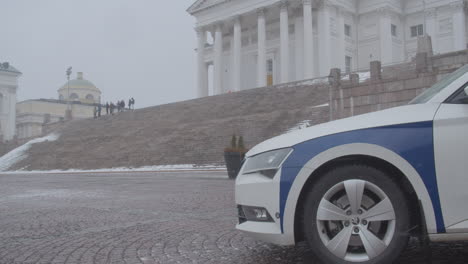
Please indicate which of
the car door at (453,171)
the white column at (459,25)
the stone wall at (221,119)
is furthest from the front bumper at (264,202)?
the white column at (459,25)

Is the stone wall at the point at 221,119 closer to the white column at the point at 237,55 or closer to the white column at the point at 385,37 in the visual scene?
the white column at the point at 237,55

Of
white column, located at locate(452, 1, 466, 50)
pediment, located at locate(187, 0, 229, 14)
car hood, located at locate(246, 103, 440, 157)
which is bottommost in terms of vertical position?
car hood, located at locate(246, 103, 440, 157)

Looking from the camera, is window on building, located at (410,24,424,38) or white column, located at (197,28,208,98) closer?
window on building, located at (410,24,424,38)

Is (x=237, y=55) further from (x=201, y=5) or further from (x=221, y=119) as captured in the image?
(x=221, y=119)

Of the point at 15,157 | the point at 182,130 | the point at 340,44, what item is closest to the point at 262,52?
the point at 340,44

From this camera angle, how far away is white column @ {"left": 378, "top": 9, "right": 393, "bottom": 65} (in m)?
51.9

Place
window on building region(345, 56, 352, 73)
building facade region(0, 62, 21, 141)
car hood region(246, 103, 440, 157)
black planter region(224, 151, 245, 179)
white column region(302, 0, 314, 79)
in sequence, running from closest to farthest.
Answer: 1. car hood region(246, 103, 440, 157)
2. black planter region(224, 151, 245, 179)
3. white column region(302, 0, 314, 79)
4. window on building region(345, 56, 352, 73)
5. building facade region(0, 62, 21, 141)

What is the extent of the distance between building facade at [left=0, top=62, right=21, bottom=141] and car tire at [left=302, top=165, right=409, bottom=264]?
331 ft

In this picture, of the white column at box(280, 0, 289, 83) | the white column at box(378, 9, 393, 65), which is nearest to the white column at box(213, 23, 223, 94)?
the white column at box(280, 0, 289, 83)

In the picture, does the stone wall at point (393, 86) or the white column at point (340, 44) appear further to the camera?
the white column at point (340, 44)

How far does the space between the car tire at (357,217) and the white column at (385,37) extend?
168 feet

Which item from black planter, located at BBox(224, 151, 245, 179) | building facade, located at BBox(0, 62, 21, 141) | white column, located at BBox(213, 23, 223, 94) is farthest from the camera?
building facade, located at BBox(0, 62, 21, 141)

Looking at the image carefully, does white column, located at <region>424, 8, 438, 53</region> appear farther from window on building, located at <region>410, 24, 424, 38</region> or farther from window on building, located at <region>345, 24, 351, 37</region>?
window on building, located at <region>345, 24, 351, 37</region>

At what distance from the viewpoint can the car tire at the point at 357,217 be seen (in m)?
3.33
